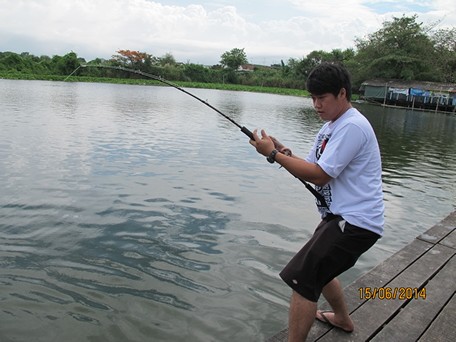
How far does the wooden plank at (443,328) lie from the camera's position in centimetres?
288

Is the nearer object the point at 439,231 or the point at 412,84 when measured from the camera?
the point at 439,231

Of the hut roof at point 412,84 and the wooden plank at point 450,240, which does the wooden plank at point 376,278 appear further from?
the hut roof at point 412,84

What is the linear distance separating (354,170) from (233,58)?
299ft

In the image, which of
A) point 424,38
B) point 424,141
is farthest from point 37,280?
point 424,38

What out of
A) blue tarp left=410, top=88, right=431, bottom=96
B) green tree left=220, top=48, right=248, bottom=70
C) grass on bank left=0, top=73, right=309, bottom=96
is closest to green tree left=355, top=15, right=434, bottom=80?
blue tarp left=410, top=88, right=431, bottom=96

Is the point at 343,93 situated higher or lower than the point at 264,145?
higher

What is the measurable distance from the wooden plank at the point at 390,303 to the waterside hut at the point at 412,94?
44.7 meters

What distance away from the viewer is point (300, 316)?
251cm

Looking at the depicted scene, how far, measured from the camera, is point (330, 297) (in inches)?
112

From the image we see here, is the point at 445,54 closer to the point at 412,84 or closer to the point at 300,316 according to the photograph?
the point at 412,84

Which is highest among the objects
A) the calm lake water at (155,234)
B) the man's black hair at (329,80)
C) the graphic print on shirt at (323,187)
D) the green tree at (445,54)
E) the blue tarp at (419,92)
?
the green tree at (445,54)

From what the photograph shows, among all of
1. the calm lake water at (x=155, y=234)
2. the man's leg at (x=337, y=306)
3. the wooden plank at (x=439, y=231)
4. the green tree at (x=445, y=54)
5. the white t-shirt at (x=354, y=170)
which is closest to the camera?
the white t-shirt at (x=354, y=170)

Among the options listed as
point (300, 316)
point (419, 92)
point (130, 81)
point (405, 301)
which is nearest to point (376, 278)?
point (405, 301)
